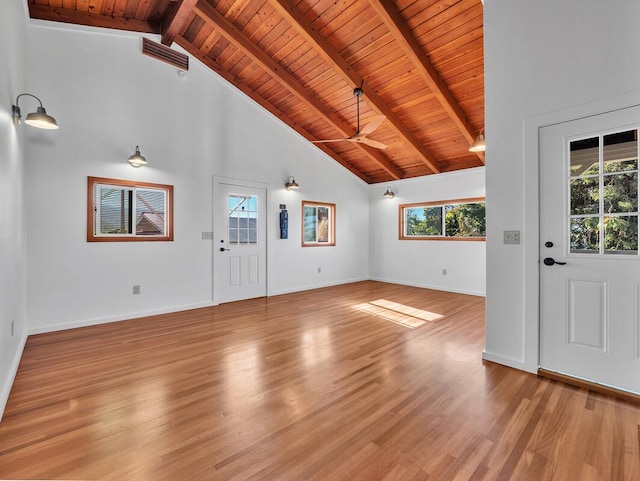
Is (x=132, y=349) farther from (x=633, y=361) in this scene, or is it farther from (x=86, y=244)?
(x=633, y=361)

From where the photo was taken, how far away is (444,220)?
250 inches

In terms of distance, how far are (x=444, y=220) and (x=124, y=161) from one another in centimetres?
590

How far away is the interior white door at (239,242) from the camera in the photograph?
201 inches

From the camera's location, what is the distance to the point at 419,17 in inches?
138

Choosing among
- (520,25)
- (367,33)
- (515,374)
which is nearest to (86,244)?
(367,33)

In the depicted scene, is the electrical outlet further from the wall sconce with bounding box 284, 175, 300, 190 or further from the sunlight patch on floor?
the wall sconce with bounding box 284, 175, 300, 190

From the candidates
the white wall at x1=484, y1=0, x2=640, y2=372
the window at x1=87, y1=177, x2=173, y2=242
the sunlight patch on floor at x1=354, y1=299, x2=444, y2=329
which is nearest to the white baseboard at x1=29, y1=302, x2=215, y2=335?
the window at x1=87, y1=177, x2=173, y2=242

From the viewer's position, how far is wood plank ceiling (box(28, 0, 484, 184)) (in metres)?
3.60

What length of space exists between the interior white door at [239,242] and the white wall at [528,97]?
157 inches

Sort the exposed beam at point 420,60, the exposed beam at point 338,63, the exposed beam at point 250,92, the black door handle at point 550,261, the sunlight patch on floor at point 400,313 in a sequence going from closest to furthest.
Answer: the black door handle at point 550,261 < the exposed beam at point 420,60 < the exposed beam at point 338,63 < the sunlight patch on floor at point 400,313 < the exposed beam at point 250,92

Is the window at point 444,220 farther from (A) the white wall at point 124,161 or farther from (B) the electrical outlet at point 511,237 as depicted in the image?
(B) the electrical outlet at point 511,237

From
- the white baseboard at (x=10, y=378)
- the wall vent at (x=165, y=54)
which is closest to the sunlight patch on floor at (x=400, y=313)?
the white baseboard at (x=10, y=378)

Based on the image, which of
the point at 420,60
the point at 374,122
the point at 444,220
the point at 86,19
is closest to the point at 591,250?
the point at 374,122

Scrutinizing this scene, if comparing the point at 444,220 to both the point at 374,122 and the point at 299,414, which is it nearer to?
the point at 374,122
